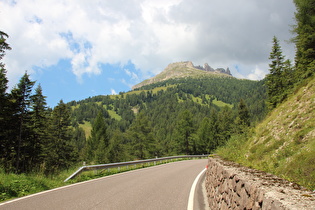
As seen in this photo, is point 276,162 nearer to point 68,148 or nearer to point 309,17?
point 309,17

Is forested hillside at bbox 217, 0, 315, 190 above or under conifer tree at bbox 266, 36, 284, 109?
under

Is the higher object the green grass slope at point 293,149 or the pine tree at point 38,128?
the pine tree at point 38,128

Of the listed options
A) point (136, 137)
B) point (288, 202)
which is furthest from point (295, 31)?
point (136, 137)

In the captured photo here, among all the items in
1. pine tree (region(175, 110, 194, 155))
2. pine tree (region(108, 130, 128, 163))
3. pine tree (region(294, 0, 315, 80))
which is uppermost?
pine tree (region(294, 0, 315, 80))

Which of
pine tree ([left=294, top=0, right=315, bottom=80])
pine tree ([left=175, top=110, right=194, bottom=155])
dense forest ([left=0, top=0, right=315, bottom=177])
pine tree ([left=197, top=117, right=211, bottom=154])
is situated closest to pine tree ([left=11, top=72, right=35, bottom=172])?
dense forest ([left=0, top=0, right=315, bottom=177])

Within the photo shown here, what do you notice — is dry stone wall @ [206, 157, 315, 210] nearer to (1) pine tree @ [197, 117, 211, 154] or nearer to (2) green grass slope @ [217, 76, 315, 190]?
(2) green grass slope @ [217, 76, 315, 190]

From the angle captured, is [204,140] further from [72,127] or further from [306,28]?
[306,28]

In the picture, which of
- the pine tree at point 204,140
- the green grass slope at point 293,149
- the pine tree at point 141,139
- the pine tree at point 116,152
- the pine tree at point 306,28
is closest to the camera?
the green grass slope at point 293,149

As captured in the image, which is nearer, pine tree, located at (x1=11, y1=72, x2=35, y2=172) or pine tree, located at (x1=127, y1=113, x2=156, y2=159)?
pine tree, located at (x1=11, y1=72, x2=35, y2=172)

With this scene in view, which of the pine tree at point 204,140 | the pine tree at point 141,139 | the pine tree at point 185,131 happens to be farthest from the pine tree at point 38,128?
the pine tree at point 204,140

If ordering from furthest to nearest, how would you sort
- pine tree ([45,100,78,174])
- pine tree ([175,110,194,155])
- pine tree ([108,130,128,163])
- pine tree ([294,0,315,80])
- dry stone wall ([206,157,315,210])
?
pine tree ([175,110,194,155]), pine tree ([108,130,128,163]), pine tree ([45,100,78,174]), pine tree ([294,0,315,80]), dry stone wall ([206,157,315,210])

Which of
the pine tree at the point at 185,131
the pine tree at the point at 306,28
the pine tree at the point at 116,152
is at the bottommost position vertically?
the pine tree at the point at 116,152

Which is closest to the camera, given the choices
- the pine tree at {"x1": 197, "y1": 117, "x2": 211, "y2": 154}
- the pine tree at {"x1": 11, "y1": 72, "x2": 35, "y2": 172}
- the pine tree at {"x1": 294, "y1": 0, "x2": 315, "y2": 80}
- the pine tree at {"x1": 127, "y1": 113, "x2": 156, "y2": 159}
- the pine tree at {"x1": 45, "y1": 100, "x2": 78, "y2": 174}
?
the pine tree at {"x1": 294, "y1": 0, "x2": 315, "y2": 80}

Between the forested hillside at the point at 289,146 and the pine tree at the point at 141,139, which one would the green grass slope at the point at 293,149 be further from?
the pine tree at the point at 141,139
